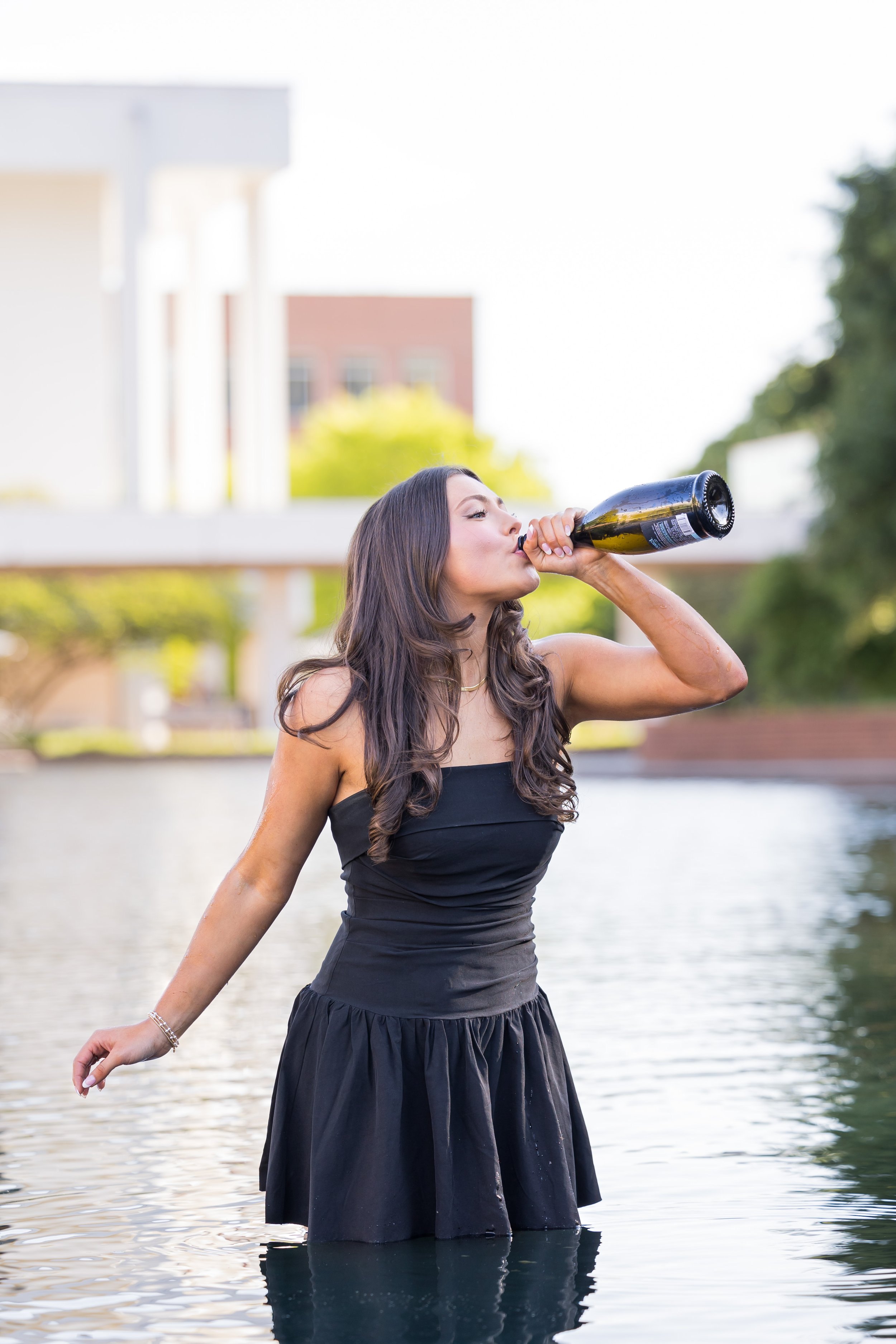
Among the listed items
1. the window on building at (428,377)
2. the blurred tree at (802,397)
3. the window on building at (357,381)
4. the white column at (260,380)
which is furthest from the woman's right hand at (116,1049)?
the window on building at (357,381)

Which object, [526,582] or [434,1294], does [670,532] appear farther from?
[434,1294]

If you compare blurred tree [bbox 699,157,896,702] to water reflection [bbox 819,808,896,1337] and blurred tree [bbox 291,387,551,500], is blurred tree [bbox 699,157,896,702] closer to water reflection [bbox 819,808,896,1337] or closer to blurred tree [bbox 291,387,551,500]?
water reflection [bbox 819,808,896,1337]

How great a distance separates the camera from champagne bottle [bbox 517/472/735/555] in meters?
3.28

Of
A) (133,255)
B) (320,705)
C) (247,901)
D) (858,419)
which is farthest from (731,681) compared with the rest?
(133,255)

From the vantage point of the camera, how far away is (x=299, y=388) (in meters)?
74.1

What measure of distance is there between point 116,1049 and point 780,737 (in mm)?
27145

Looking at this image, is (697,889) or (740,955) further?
(697,889)

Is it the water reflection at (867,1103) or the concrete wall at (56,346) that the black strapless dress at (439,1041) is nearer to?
the water reflection at (867,1103)

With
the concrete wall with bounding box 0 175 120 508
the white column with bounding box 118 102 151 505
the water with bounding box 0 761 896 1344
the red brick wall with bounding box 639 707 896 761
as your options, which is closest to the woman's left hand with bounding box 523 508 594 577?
the water with bounding box 0 761 896 1344

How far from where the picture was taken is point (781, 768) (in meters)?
29.0

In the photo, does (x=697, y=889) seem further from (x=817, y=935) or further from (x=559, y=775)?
(x=559, y=775)

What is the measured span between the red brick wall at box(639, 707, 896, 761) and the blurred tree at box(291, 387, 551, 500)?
27.6 m

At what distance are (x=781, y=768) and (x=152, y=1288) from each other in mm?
25497

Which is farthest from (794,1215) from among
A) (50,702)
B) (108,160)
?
(50,702)
